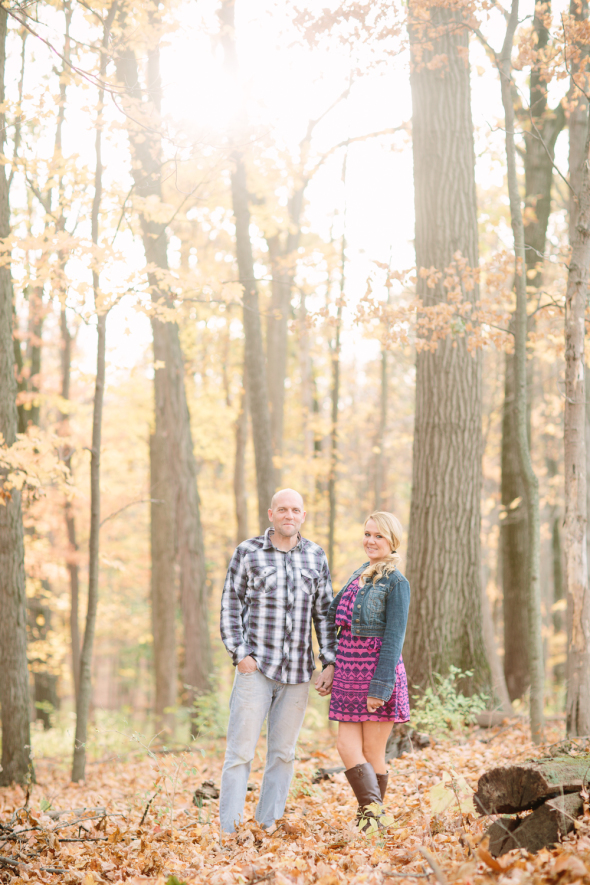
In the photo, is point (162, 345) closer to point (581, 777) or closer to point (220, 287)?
point (220, 287)

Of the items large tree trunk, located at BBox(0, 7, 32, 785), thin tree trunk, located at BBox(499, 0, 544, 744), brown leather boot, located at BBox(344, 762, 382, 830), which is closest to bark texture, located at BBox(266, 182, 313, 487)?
large tree trunk, located at BBox(0, 7, 32, 785)

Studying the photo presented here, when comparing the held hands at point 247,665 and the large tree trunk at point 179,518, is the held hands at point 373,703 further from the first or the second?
the large tree trunk at point 179,518

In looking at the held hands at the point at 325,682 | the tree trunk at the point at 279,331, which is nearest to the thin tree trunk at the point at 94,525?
the held hands at the point at 325,682

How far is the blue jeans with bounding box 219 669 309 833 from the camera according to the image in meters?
4.10

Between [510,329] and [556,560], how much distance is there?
503 inches

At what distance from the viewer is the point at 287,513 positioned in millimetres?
4250

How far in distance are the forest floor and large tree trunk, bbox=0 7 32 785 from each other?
4.85 ft

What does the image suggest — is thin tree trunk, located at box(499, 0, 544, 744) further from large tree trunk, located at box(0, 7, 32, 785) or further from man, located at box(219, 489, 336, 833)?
large tree trunk, located at box(0, 7, 32, 785)

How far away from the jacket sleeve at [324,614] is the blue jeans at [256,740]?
294mm

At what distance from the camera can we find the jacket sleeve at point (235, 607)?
4.16 metres

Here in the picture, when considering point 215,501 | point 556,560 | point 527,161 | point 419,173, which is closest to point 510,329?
point 419,173

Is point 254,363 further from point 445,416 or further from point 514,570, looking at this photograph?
point 514,570

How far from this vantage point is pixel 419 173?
24.3 feet

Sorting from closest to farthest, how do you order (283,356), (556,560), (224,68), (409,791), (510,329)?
(409,791) < (510,329) < (224,68) < (283,356) < (556,560)
